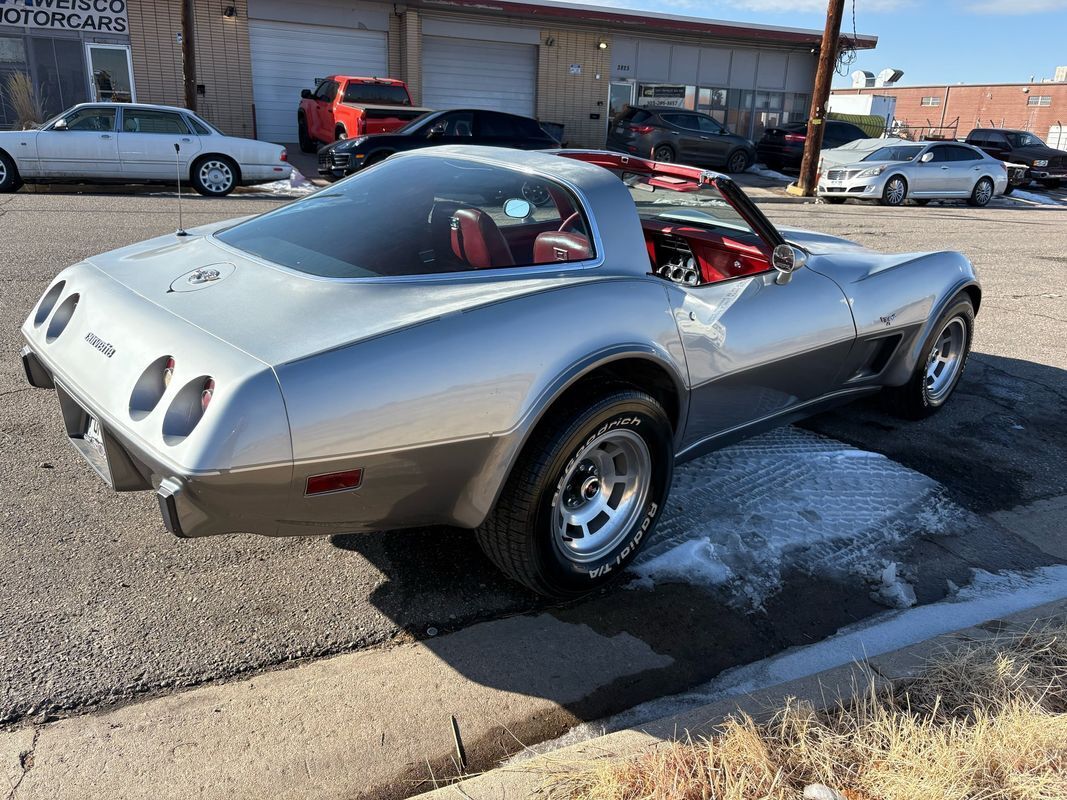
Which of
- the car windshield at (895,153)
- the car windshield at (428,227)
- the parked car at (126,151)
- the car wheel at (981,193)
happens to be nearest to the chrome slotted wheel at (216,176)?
the parked car at (126,151)

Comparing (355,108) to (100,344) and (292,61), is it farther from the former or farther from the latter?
(100,344)

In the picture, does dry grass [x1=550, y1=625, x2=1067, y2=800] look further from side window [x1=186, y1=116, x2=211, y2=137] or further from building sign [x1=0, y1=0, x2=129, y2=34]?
building sign [x1=0, y1=0, x2=129, y2=34]

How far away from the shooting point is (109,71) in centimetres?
1994

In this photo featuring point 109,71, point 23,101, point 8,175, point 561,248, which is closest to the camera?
point 561,248

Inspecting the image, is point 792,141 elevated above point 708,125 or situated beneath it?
situated beneath

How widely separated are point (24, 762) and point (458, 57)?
2380 cm

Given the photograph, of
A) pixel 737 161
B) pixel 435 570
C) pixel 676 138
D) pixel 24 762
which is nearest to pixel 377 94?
pixel 676 138

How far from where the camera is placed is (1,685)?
239 cm

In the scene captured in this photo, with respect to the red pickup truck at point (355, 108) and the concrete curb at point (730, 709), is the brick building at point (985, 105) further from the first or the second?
the concrete curb at point (730, 709)

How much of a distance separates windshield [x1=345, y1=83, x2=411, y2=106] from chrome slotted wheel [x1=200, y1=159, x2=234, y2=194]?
4870 millimetres

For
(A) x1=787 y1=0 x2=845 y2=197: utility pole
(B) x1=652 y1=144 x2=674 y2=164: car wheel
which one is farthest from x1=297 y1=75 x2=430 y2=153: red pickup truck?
(A) x1=787 y1=0 x2=845 y2=197: utility pole

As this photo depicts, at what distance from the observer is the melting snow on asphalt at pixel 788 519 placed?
3246 millimetres

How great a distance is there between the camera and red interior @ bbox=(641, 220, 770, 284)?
394 cm

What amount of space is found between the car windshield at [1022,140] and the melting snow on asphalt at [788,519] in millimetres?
24374
